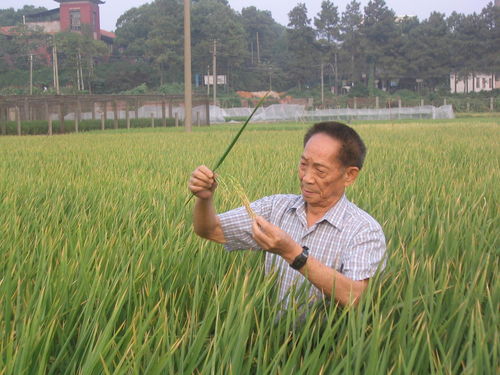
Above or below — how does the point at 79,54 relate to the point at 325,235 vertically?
above

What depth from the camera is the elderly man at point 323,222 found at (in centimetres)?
160

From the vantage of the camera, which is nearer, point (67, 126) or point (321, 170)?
point (321, 170)

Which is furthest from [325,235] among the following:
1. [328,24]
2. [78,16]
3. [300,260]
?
[78,16]

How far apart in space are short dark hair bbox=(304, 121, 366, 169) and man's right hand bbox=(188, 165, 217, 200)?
0.99 ft

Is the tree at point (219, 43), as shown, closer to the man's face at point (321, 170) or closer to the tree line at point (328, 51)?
the tree line at point (328, 51)

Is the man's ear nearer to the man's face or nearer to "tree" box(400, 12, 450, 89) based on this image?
the man's face

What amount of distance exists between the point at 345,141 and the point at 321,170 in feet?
0.30

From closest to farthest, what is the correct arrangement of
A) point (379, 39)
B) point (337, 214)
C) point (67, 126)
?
point (337, 214)
point (67, 126)
point (379, 39)

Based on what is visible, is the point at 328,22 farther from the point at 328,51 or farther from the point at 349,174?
the point at 349,174

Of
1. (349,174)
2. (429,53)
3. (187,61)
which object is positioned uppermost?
(429,53)

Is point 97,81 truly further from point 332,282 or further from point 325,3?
point 332,282

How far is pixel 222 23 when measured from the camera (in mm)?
54844

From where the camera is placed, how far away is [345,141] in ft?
5.77

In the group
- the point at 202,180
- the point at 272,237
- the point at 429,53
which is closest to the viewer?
the point at 272,237
